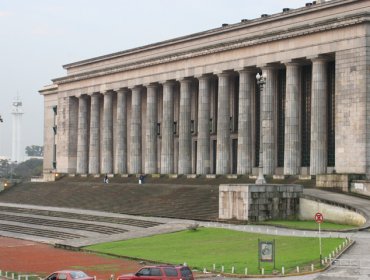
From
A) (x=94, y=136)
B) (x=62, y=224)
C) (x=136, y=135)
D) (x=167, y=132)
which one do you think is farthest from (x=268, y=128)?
(x=94, y=136)

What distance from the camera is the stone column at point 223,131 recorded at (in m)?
94.9

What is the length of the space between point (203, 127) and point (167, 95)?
32.3 feet

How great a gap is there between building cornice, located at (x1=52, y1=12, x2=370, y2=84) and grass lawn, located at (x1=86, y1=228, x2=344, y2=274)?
92.3 ft

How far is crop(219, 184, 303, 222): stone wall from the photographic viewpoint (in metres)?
64.8

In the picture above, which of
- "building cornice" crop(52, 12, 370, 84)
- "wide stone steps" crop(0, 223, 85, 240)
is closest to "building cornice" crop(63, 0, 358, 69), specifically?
"building cornice" crop(52, 12, 370, 84)

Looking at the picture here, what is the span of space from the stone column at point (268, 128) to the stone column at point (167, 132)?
19.1 metres

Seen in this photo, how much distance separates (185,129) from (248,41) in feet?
51.5

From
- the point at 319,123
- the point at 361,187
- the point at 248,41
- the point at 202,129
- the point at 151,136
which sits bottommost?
the point at 361,187

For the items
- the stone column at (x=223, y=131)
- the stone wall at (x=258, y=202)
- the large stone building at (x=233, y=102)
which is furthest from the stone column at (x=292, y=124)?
the stone wall at (x=258, y=202)

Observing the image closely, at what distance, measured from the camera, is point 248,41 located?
91.0 metres

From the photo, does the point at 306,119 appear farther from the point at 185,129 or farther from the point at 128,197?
the point at 128,197

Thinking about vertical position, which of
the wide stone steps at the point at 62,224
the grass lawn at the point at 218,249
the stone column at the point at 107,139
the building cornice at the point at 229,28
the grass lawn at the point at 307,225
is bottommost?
the wide stone steps at the point at 62,224

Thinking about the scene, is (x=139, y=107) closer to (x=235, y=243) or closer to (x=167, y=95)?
(x=167, y=95)

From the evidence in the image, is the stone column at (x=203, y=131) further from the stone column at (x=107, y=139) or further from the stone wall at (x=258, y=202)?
the stone wall at (x=258, y=202)
